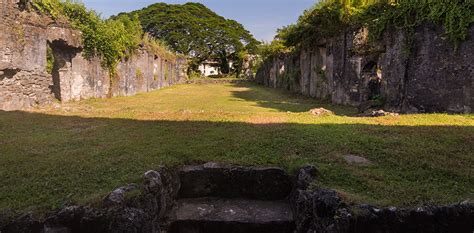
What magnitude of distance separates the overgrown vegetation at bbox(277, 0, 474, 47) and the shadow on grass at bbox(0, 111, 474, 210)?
3549 mm

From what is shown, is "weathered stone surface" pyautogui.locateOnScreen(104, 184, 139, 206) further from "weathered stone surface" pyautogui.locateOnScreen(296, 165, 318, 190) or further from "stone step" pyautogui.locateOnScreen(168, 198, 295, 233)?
"weathered stone surface" pyautogui.locateOnScreen(296, 165, 318, 190)

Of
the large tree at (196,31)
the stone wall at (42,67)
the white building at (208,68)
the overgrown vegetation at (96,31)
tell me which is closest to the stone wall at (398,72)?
the overgrown vegetation at (96,31)

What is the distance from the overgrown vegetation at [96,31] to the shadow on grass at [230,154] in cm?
635

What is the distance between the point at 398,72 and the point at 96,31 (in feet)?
40.0

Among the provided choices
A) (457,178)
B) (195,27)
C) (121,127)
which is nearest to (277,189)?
(457,178)

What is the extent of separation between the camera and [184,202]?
5.24 metres

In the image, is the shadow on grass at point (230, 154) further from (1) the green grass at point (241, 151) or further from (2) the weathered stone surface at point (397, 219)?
(2) the weathered stone surface at point (397, 219)

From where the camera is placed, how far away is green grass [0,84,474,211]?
4508mm

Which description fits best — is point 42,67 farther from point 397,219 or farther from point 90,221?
point 397,219

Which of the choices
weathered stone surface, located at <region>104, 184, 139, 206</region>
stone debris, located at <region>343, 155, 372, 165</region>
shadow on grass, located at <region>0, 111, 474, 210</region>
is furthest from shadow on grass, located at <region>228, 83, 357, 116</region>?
weathered stone surface, located at <region>104, 184, 139, 206</region>

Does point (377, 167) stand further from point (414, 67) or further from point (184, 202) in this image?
point (414, 67)

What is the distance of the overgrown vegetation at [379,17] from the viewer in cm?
968

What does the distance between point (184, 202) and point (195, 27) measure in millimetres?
46593

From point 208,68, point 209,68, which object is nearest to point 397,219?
point 208,68
